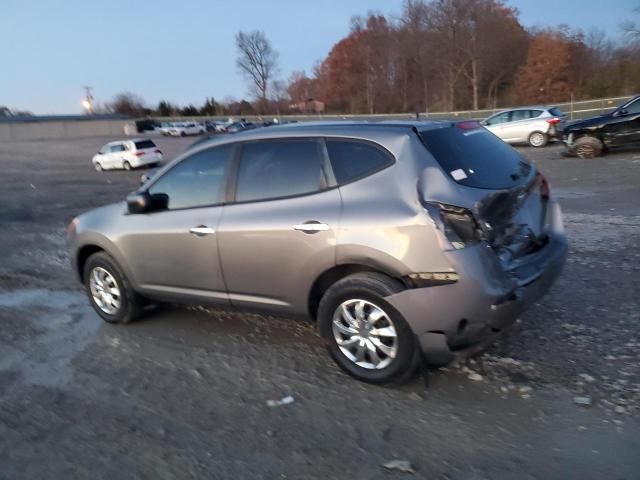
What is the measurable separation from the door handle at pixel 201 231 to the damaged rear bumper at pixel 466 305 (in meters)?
1.62

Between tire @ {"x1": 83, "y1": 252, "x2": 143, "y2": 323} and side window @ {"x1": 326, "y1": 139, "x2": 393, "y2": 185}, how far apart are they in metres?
2.42

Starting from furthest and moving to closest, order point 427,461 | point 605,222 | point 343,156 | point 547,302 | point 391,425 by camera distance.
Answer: point 605,222
point 547,302
point 343,156
point 391,425
point 427,461

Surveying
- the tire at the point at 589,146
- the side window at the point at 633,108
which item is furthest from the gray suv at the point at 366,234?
the tire at the point at 589,146

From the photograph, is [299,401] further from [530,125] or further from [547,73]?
[547,73]

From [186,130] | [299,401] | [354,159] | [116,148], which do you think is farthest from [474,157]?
[186,130]

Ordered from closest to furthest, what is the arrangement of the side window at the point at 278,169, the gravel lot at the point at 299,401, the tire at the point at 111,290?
the gravel lot at the point at 299,401, the side window at the point at 278,169, the tire at the point at 111,290

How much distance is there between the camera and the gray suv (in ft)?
11.3

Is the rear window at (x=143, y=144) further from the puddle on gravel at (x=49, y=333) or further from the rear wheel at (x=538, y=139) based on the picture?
the puddle on gravel at (x=49, y=333)

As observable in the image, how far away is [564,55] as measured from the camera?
54000mm

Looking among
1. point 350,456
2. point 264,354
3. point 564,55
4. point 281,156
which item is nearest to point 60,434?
point 264,354

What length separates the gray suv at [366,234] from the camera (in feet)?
11.3

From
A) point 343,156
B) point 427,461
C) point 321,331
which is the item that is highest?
point 343,156

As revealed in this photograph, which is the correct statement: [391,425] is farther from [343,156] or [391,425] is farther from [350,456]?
[343,156]

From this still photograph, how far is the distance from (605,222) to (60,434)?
297 inches
